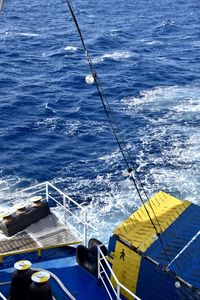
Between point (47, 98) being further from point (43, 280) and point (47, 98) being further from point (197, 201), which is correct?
point (43, 280)

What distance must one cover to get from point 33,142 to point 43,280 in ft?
111

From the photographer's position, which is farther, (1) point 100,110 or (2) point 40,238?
(1) point 100,110

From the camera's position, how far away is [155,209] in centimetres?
2166

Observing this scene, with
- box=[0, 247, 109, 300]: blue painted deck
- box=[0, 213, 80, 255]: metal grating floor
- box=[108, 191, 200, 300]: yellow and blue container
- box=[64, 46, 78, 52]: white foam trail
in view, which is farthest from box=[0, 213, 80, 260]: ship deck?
box=[64, 46, 78, 52]: white foam trail

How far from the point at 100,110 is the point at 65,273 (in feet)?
119

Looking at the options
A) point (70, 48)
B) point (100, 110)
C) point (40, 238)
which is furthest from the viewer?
point (70, 48)

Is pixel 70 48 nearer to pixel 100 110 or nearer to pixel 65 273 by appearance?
pixel 100 110

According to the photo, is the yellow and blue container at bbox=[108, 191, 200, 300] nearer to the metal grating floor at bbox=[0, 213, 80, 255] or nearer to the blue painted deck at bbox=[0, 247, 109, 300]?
the blue painted deck at bbox=[0, 247, 109, 300]

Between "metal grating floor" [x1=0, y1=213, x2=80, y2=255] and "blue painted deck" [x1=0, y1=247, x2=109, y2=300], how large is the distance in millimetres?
897

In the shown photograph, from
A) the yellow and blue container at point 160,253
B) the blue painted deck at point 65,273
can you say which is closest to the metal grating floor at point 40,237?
the blue painted deck at point 65,273

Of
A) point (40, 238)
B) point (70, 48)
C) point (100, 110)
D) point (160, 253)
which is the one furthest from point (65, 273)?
point (70, 48)

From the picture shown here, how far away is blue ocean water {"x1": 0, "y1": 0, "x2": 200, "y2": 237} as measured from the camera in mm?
41125

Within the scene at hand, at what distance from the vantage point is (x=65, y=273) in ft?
71.5

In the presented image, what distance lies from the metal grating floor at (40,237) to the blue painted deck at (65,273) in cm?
90
